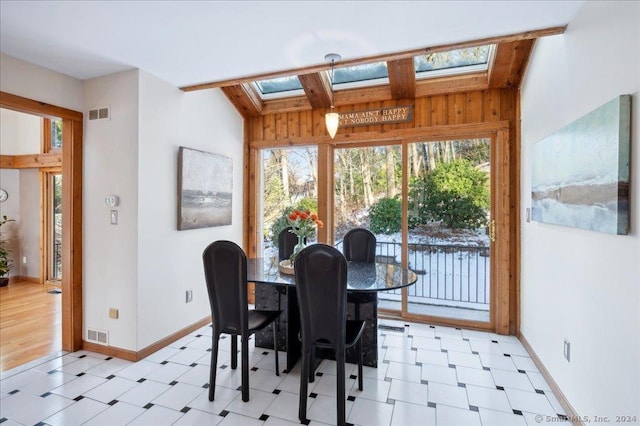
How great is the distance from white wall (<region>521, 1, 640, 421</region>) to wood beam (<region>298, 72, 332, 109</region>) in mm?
2130

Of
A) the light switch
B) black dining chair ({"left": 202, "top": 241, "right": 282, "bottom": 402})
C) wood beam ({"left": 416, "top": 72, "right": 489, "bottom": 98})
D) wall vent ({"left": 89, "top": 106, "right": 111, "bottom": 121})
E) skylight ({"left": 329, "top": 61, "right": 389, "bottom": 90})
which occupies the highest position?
skylight ({"left": 329, "top": 61, "right": 389, "bottom": 90})

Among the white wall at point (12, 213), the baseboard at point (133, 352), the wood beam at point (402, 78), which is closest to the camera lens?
the baseboard at point (133, 352)

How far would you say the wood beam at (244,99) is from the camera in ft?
14.1

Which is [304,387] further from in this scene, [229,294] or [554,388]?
[554,388]

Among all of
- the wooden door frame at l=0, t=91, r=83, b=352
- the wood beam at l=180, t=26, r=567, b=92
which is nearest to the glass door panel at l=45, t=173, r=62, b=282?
the wooden door frame at l=0, t=91, r=83, b=352

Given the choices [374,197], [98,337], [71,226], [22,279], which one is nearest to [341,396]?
[98,337]

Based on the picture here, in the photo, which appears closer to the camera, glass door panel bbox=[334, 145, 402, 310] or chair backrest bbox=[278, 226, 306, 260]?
chair backrest bbox=[278, 226, 306, 260]

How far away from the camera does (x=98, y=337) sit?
3.26 meters

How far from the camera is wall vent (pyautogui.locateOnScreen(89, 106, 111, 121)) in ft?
10.5

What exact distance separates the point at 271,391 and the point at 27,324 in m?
3.28

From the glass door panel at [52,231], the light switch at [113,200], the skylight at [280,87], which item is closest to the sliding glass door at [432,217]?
the skylight at [280,87]

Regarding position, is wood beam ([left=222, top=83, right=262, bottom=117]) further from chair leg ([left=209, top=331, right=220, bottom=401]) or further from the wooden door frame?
chair leg ([left=209, top=331, right=220, bottom=401])

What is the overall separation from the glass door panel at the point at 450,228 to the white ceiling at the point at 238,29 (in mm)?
1584

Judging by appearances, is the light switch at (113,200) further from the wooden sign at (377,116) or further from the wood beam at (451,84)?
the wood beam at (451,84)
